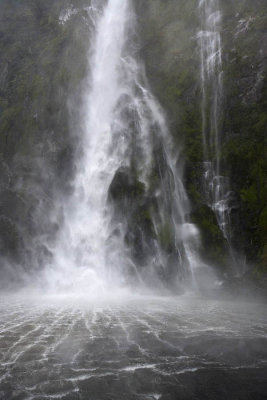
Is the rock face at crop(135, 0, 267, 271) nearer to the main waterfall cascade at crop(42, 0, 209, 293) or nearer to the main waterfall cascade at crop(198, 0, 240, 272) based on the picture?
the main waterfall cascade at crop(198, 0, 240, 272)

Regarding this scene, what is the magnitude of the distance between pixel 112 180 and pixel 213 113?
25.2ft

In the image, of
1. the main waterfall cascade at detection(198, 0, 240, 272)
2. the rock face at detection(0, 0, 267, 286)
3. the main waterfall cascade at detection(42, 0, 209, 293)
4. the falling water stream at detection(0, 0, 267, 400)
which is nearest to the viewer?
the falling water stream at detection(0, 0, 267, 400)

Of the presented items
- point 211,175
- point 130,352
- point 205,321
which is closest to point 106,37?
point 211,175

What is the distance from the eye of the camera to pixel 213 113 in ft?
63.7

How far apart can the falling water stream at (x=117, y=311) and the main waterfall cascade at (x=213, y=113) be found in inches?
75.8

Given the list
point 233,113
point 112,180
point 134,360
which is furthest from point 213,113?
point 134,360

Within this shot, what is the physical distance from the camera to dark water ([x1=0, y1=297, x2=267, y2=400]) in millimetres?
4250

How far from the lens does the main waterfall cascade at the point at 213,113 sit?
1788cm

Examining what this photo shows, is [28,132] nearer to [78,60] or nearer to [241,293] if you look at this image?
[78,60]

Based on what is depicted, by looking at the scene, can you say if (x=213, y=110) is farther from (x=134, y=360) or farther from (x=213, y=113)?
(x=134, y=360)

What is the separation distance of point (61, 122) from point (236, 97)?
14.2 m

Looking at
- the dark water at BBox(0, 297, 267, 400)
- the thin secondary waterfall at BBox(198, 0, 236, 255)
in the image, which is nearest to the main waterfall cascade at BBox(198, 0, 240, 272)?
the thin secondary waterfall at BBox(198, 0, 236, 255)

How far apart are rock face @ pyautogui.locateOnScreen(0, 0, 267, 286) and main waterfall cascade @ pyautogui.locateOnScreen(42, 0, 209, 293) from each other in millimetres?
611

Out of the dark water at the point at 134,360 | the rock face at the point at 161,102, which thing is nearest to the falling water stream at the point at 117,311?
the dark water at the point at 134,360
